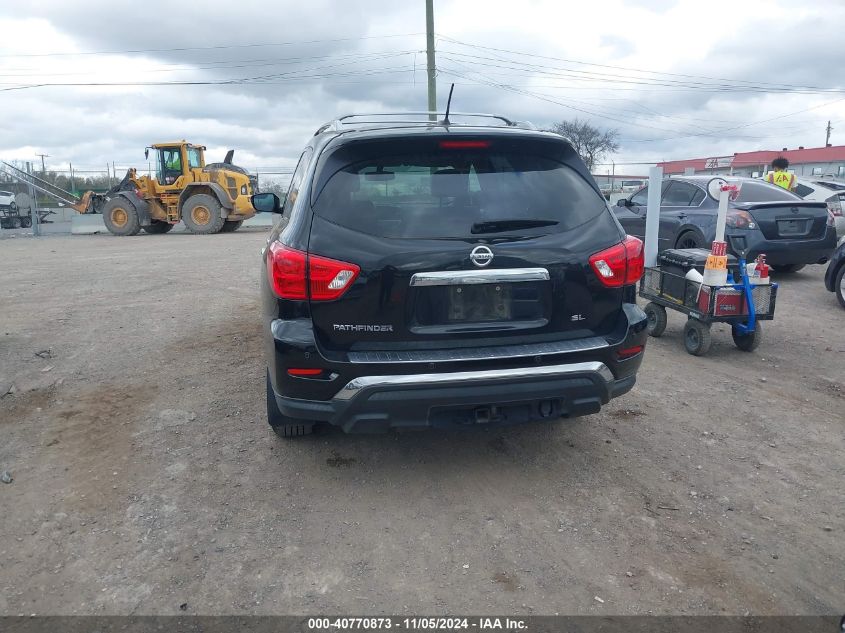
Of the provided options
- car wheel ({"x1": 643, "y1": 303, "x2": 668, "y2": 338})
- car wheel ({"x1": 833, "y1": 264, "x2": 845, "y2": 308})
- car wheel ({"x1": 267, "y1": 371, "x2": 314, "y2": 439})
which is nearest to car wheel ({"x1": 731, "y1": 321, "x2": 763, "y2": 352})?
car wheel ({"x1": 643, "y1": 303, "x2": 668, "y2": 338})

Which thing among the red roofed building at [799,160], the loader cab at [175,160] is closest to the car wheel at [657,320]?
the loader cab at [175,160]

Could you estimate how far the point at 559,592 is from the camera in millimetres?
2656

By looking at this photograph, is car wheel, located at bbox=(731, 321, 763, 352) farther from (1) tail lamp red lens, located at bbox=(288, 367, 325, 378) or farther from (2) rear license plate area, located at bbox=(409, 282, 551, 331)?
(1) tail lamp red lens, located at bbox=(288, 367, 325, 378)

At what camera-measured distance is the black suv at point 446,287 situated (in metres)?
3.08

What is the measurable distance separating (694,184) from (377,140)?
7.59m

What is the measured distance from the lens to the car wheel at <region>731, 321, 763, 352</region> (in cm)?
593

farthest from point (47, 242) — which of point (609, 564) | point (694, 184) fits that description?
point (609, 564)

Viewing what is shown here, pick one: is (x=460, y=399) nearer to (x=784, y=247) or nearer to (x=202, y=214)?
(x=784, y=247)

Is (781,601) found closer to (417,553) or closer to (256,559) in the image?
(417,553)

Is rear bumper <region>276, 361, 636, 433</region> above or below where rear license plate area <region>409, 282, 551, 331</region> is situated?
below

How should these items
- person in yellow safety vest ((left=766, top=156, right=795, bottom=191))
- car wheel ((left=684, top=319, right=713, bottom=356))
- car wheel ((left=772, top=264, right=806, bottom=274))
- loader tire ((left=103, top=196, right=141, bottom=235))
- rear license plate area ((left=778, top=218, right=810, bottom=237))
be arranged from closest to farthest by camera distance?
car wheel ((left=684, top=319, right=713, bottom=356))
rear license plate area ((left=778, top=218, right=810, bottom=237))
car wheel ((left=772, top=264, right=806, bottom=274))
person in yellow safety vest ((left=766, top=156, right=795, bottom=191))
loader tire ((left=103, top=196, right=141, bottom=235))

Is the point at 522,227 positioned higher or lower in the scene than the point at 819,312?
higher

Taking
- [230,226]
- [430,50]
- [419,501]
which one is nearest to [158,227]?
[230,226]

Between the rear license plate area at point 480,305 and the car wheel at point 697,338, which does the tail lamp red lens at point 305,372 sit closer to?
the rear license plate area at point 480,305
